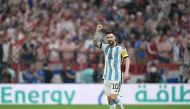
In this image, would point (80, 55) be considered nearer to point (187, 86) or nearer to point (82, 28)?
point (82, 28)

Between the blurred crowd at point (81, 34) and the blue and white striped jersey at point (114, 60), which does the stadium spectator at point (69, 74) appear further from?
the blue and white striped jersey at point (114, 60)

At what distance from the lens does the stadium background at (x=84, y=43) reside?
19688 mm

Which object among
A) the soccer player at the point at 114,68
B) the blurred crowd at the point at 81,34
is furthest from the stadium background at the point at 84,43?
the soccer player at the point at 114,68

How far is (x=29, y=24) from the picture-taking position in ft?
71.8

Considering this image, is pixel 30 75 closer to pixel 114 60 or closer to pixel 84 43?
pixel 84 43

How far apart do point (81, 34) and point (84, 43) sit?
0.54 meters

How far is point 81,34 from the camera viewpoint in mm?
21266

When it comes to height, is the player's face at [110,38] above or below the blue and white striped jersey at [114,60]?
above

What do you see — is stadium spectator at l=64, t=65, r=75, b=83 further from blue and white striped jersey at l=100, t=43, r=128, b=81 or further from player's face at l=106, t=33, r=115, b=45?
player's face at l=106, t=33, r=115, b=45

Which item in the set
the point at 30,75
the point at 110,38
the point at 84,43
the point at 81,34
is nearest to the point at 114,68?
the point at 110,38

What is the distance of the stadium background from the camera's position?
1969 cm

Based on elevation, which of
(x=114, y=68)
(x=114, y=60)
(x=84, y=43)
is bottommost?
(x=114, y=68)

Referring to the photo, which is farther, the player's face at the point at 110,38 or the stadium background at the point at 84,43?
the stadium background at the point at 84,43

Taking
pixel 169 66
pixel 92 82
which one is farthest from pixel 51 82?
pixel 169 66
